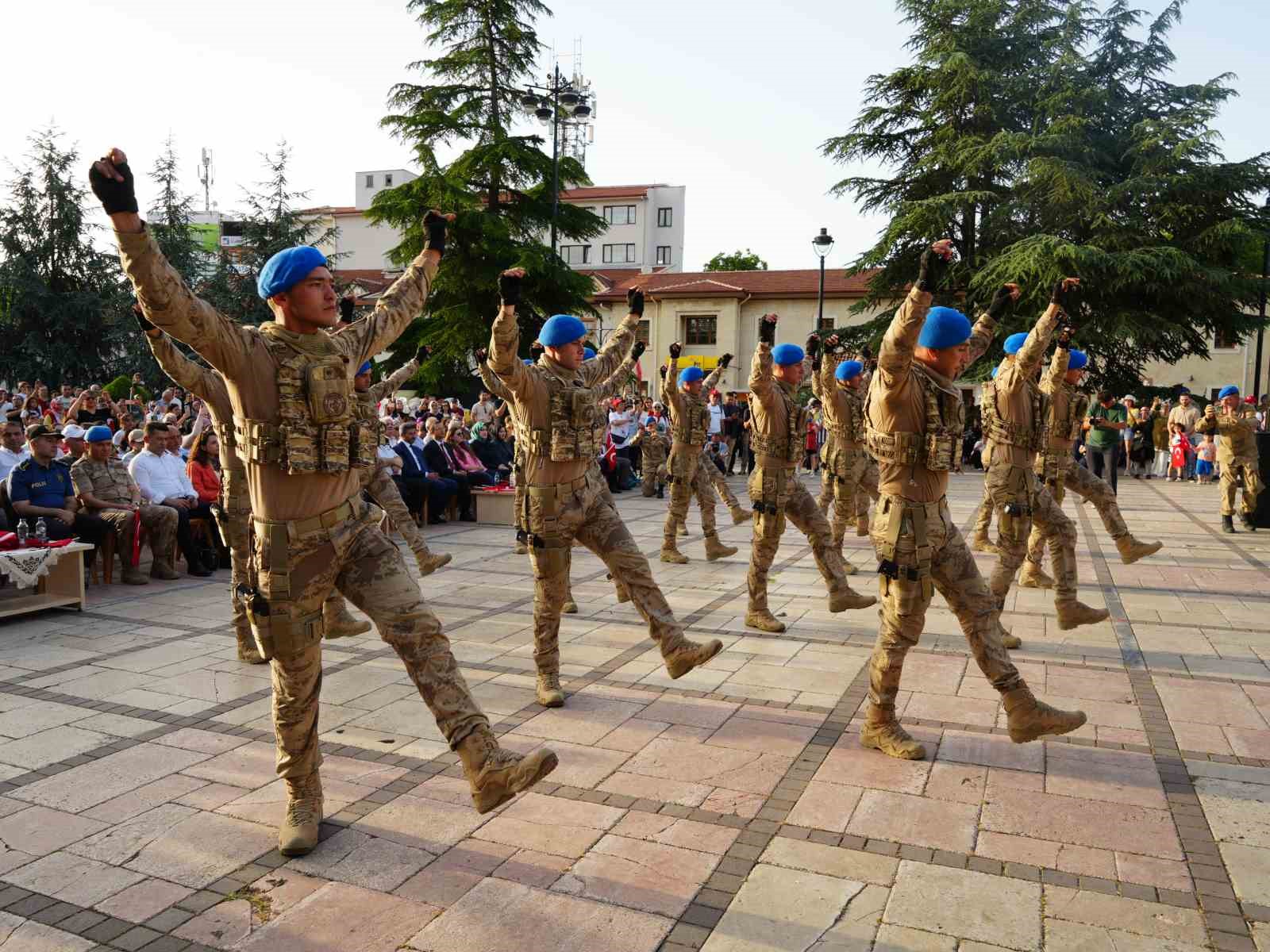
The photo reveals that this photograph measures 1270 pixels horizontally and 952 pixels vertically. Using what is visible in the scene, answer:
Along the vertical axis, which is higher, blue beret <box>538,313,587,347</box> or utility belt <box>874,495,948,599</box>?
blue beret <box>538,313,587,347</box>

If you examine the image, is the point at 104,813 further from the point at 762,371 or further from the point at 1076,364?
the point at 1076,364

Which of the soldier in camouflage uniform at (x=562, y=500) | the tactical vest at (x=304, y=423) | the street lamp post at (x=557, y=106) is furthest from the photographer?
the street lamp post at (x=557, y=106)

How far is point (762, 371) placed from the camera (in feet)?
24.9

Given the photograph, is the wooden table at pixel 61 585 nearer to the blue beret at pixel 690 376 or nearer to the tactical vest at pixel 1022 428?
the blue beret at pixel 690 376

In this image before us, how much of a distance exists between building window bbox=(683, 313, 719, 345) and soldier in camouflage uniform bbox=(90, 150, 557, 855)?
1679 inches

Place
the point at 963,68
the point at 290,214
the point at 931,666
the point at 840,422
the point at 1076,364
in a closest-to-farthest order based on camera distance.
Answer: the point at 931,666 → the point at 1076,364 → the point at 840,422 → the point at 963,68 → the point at 290,214

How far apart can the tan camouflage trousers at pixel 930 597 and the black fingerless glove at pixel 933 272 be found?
3.89ft

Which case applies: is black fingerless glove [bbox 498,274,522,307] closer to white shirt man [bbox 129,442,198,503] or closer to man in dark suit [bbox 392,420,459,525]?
white shirt man [bbox 129,442,198,503]

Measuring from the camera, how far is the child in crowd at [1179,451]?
2266cm

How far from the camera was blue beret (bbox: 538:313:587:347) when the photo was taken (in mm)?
5922

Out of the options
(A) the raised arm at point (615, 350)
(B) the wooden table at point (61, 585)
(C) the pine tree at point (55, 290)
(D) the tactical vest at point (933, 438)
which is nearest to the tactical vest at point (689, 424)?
(A) the raised arm at point (615, 350)

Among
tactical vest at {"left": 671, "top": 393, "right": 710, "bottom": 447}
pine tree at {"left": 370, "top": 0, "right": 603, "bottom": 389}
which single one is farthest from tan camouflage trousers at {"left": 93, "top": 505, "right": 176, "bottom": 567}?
pine tree at {"left": 370, "top": 0, "right": 603, "bottom": 389}

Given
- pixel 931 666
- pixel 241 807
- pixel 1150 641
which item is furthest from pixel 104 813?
pixel 1150 641

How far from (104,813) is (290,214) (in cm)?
3647
